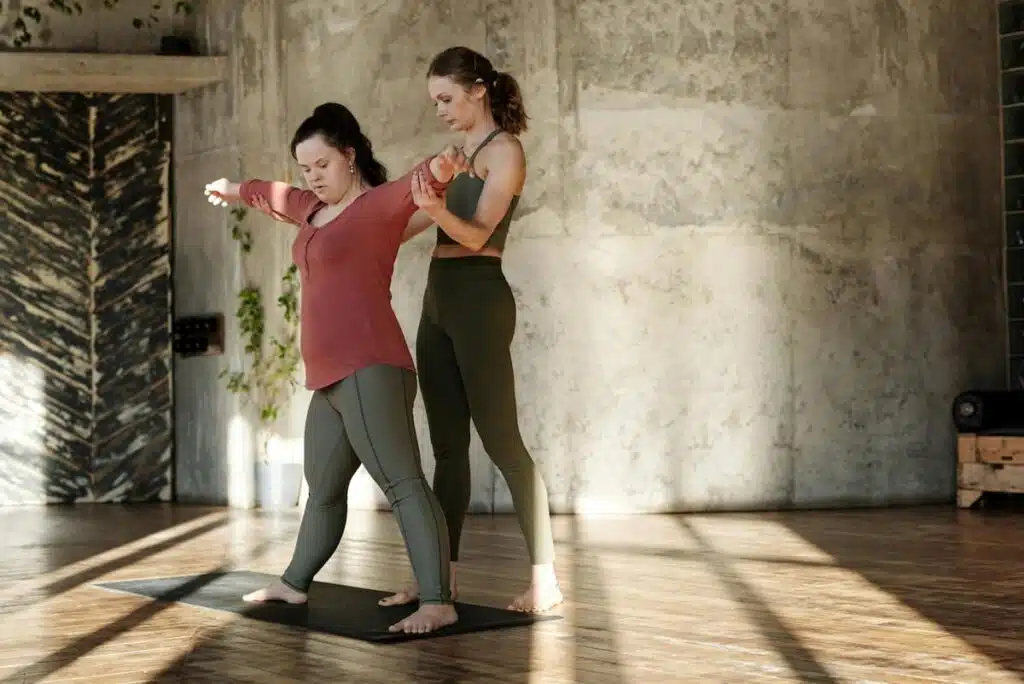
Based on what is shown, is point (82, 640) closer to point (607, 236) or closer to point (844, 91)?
point (607, 236)

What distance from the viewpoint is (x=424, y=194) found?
359 cm

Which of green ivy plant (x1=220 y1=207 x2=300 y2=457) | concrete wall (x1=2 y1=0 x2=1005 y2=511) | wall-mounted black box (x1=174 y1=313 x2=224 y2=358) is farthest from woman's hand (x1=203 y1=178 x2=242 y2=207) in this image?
wall-mounted black box (x1=174 y1=313 x2=224 y2=358)

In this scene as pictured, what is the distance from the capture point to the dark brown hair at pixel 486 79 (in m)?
3.99

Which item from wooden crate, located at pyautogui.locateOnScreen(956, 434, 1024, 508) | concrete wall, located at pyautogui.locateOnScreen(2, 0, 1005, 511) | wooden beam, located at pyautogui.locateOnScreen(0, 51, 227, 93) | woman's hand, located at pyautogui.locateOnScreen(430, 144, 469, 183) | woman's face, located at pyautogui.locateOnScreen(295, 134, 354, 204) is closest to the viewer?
woman's hand, located at pyautogui.locateOnScreen(430, 144, 469, 183)

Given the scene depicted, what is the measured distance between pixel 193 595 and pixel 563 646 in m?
1.50

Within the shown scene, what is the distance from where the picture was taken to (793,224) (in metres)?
7.71

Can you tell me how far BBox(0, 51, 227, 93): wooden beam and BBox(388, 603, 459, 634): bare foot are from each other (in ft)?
19.7

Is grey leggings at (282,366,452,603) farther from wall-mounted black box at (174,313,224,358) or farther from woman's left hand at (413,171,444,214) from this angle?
wall-mounted black box at (174,313,224,358)

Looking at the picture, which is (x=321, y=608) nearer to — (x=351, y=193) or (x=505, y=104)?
(x=351, y=193)

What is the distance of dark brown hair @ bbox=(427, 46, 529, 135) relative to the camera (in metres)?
3.99

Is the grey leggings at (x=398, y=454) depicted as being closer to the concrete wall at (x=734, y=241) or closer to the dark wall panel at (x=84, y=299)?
the concrete wall at (x=734, y=241)

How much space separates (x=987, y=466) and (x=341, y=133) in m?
4.68

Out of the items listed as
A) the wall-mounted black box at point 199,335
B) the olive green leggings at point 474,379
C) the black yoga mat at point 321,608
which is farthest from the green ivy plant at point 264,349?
the olive green leggings at point 474,379

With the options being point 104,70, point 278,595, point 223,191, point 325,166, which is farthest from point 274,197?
point 104,70
